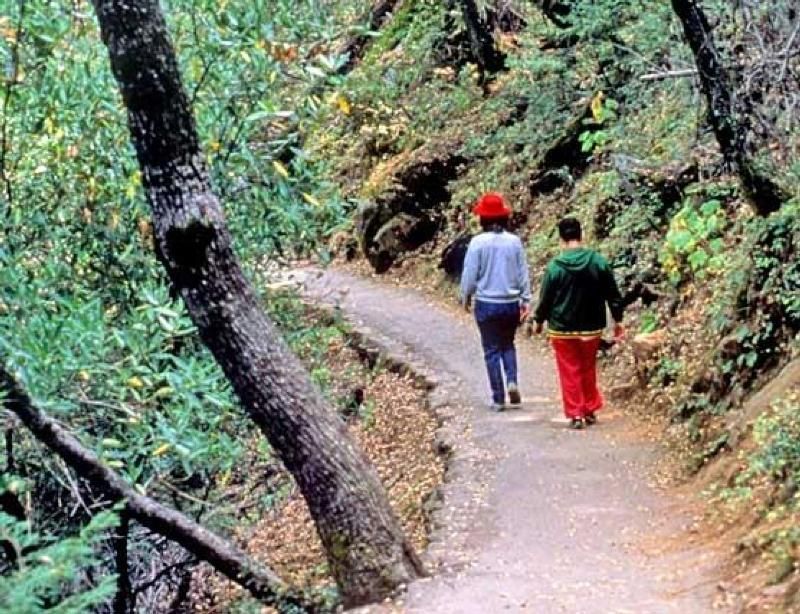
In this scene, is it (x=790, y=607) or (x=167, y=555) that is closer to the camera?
(x=790, y=607)

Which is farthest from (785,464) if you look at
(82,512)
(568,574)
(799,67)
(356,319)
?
(356,319)

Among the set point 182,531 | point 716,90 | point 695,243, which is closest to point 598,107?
point 695,243

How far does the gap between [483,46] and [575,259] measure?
1154cm

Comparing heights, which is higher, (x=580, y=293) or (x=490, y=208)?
(x=490, y=208)

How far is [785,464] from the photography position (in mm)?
6398

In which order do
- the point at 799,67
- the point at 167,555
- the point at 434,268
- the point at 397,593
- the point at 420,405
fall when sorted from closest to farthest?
the point at 397,593 → the point at 799,67 → the point at 167,555 → the point at 420,405 → the point at 434,268

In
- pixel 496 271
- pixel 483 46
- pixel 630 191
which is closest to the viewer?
pixel 496 271

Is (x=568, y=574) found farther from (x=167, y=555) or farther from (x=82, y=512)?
(x=167, y=555)

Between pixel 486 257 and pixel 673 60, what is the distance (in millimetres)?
2430

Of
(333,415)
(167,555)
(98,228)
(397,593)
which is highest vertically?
(98,228)

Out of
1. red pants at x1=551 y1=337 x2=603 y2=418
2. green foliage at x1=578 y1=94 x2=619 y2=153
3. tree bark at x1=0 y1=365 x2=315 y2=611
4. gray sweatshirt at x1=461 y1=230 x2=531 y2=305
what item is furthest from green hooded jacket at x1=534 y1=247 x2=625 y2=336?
green foliage at x1=578 y1=94 x2=619 y2=153

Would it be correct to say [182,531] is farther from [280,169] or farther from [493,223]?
[493,223]

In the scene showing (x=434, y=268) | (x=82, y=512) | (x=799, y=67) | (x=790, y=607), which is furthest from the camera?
(x=434, y=268)

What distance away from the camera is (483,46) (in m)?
20.2
